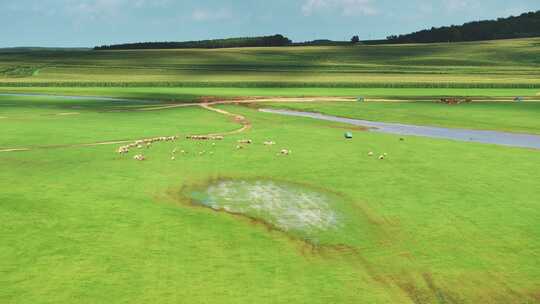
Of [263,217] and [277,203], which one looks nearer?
[263,217]

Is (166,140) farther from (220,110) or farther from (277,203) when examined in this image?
→ (220,110)

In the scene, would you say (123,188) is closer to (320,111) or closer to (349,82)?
(320,111)

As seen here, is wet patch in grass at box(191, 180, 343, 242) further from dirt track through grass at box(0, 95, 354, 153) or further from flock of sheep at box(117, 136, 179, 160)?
dirt track through grass at box(0, 95, 354, 153)

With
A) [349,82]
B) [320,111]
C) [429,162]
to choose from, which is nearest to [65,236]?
[429,162]

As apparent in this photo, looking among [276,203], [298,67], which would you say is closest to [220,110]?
[276,203]

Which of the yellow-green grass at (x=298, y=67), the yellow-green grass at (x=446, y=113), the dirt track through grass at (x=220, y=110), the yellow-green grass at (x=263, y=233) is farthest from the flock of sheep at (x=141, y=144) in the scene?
the yellow-green grass at (x=298, y=67)

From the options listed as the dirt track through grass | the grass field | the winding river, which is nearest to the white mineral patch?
the grass field

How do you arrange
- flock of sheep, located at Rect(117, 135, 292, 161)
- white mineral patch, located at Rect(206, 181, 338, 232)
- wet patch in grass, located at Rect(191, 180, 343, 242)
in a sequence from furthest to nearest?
flock of sheep, located at Rect(117, 135, 292, 161)
white mineral patch, located at Rect(206, 181, 338, 232)
wet patch in grass, located at Rect(191, 180, 343, 242)
